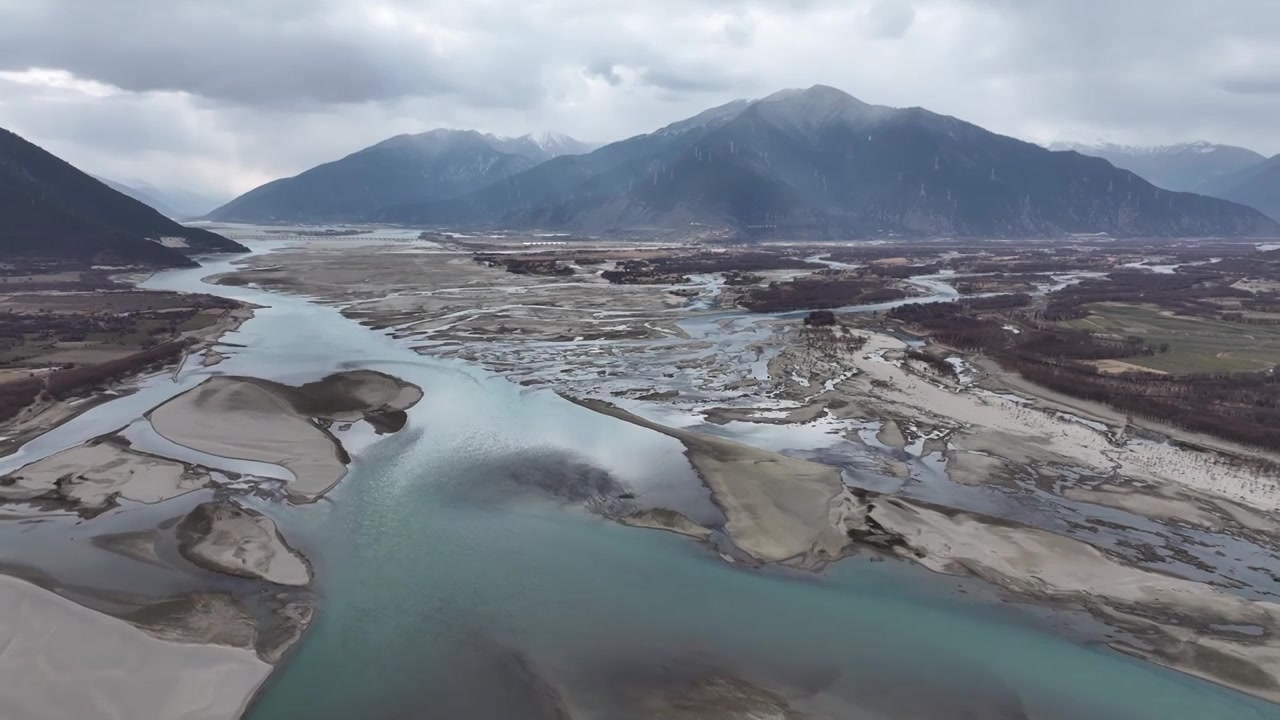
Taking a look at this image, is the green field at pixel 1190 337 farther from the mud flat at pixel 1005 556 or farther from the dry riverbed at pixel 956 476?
the mud flat at pixel 1005 556

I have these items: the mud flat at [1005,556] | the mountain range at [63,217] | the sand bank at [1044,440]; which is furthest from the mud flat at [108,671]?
the mountain range at [63,217]

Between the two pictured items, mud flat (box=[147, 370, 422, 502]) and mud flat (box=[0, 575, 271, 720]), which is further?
mud flat (box=[147, 370, 422, 502])

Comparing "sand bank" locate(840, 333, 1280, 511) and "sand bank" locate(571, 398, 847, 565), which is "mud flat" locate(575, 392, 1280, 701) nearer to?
"sand bank" locate(571, 398, 847, 565)

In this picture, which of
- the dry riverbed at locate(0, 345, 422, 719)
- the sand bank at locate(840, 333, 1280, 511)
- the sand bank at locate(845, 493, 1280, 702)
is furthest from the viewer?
the sand bank at locate(840, 333, 1280, 511)

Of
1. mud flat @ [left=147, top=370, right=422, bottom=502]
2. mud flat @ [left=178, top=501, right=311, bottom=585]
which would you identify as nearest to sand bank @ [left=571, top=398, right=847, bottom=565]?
mud flat @ [left=178, top=501, right=311, bottom=585]

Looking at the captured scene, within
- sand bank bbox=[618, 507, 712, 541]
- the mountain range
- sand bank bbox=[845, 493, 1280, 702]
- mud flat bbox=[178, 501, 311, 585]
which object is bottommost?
sand bank bbox=[845, 493, 1280, 702]

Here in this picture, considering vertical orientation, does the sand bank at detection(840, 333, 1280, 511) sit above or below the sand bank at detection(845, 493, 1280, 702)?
above

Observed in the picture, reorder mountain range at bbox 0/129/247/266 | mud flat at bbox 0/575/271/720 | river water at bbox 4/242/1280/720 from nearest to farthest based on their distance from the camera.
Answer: mud flat at bbox 0/575/271/720 → river water at bbox 4/242/1280/720 → mountain range at bbox 0/129/247/266
